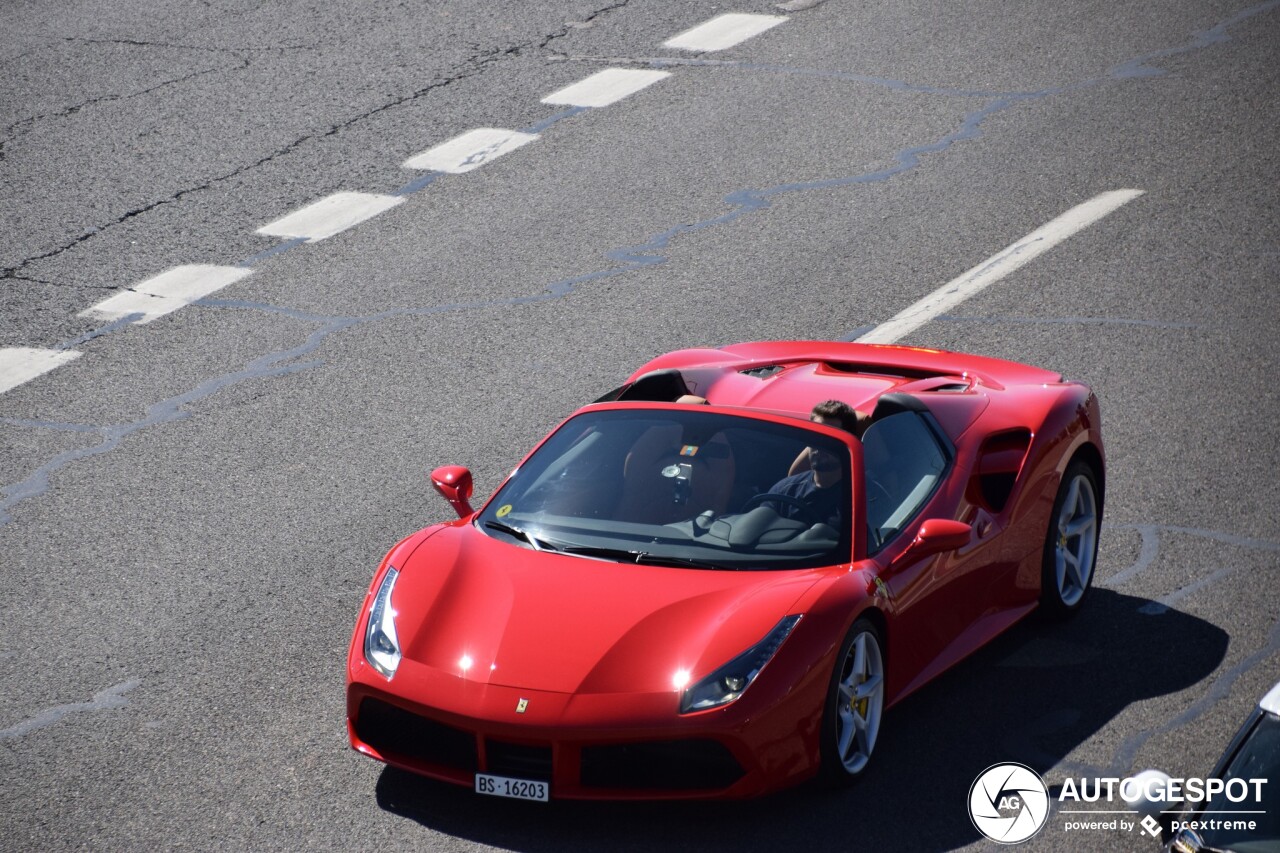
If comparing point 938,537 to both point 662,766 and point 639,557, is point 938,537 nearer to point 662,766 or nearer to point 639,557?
point 639,557

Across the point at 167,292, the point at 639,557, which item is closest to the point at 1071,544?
the point at 639,557

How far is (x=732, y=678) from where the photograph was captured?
5457 mm

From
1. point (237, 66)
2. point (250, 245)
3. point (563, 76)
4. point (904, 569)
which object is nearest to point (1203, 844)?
point (904, 569)

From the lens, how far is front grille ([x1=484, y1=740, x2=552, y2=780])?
5.41 metres

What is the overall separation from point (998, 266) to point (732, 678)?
7.33 metres

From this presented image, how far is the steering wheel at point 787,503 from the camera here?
6.21 meters

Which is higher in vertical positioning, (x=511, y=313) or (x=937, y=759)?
(x=511, y=313)

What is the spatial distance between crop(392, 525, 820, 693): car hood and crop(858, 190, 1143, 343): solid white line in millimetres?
5233

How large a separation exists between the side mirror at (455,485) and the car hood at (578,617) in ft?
1.94

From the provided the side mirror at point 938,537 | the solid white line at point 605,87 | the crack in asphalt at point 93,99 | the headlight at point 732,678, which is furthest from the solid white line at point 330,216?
the headlight at point 732,678

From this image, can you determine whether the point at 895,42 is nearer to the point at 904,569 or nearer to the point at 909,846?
the point at 904,569

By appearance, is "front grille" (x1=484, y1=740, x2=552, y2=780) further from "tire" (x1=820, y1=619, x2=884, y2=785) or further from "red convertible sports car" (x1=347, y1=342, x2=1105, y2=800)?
"tire" (x1=820, y1=619, x2=884, y2=785)

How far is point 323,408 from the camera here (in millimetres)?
10062

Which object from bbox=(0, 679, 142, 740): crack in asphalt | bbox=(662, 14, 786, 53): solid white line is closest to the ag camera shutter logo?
bbox=(0, 679, 142, 740): crack in asphalt
